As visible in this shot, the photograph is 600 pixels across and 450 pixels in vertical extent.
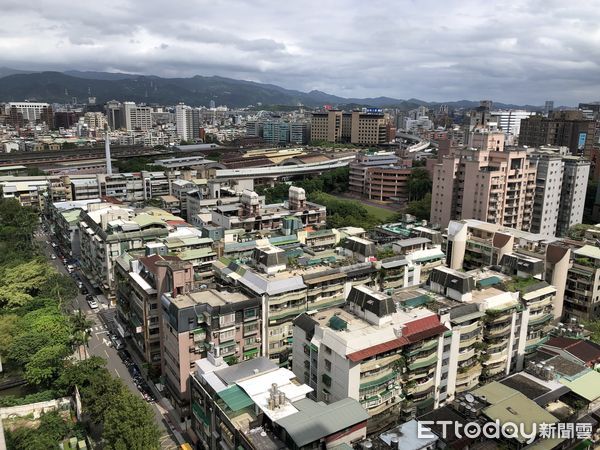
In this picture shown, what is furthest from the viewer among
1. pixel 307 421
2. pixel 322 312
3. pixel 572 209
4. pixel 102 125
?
pixel 102 125

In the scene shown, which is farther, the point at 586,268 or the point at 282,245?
the point at 282,245

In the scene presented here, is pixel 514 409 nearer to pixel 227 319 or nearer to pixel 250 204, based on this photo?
pixel 227 319

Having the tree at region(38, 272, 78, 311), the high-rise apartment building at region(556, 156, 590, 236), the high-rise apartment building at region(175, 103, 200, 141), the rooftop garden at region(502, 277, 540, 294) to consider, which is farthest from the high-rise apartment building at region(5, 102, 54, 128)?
the rooftop garden at region(502, 277, 540, 294)

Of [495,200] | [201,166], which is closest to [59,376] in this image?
[495,200]

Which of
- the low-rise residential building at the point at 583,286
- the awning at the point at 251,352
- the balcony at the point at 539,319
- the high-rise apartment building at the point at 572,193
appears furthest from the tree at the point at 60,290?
the high-rise apartment building at the point at 572,193

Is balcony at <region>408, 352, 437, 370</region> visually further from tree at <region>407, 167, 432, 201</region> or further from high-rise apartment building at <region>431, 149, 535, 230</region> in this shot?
tree at <region>407, 167, 432, 201</region>

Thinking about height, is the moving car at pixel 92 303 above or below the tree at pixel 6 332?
below

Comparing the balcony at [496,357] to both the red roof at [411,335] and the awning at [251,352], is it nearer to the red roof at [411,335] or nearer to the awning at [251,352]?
the red roof at [411,335]

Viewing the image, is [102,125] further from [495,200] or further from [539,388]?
[539,388]
